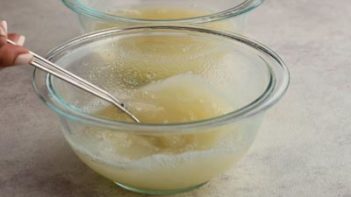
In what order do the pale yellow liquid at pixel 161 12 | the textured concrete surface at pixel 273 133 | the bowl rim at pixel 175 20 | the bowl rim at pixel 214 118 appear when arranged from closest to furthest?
1. the bowl rim at pixel 214 118
2. the textured concrete surface at pixel 273 133
3. the bowl rim at pixel 175 20
4. the pale yellow liquid at pixel 161 12

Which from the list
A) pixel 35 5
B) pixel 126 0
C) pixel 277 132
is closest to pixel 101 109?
pixel 277 132

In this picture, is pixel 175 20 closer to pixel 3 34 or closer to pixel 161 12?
pixel 161 12

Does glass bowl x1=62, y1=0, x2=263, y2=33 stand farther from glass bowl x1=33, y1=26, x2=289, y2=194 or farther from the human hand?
the human hand

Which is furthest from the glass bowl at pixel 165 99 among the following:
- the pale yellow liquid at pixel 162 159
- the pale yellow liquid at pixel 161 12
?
the pale yellow liquid at pixel 161 12

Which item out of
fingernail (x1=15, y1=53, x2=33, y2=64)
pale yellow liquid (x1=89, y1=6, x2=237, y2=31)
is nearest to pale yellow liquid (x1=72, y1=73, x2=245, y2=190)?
fingernail (x1=15, y1=53, x2=33, y2=64)

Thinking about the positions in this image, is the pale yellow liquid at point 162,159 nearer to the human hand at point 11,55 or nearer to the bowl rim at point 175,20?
the human hand at point 11,55
